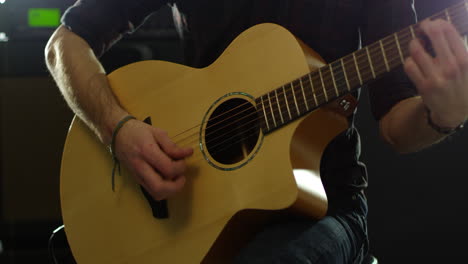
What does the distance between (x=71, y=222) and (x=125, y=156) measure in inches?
9.3

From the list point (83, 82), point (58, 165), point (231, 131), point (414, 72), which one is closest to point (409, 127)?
point (414, 72)

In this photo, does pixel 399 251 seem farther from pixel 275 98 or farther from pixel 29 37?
pixel 29 37

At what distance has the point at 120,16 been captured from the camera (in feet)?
4.14

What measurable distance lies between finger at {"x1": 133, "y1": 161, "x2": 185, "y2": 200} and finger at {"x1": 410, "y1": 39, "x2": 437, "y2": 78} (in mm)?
475

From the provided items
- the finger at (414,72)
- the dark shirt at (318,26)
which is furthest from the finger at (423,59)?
the dark shirt at (318,26)

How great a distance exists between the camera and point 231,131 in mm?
938

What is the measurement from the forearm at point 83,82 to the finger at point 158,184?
6.3 inches

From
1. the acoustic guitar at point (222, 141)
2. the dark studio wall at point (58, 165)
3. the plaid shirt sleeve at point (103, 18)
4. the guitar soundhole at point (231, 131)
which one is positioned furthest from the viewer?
the dark studio wall at point (58, 165)

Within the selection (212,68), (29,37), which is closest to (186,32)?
(212,68)

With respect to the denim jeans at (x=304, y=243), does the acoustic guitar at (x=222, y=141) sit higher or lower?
higher

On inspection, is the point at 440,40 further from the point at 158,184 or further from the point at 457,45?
the point at 158,184

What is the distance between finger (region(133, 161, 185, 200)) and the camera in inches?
35.0

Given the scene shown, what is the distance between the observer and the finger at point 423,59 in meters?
0.72

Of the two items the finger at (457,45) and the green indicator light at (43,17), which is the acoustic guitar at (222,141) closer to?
the finger at (457,45)
